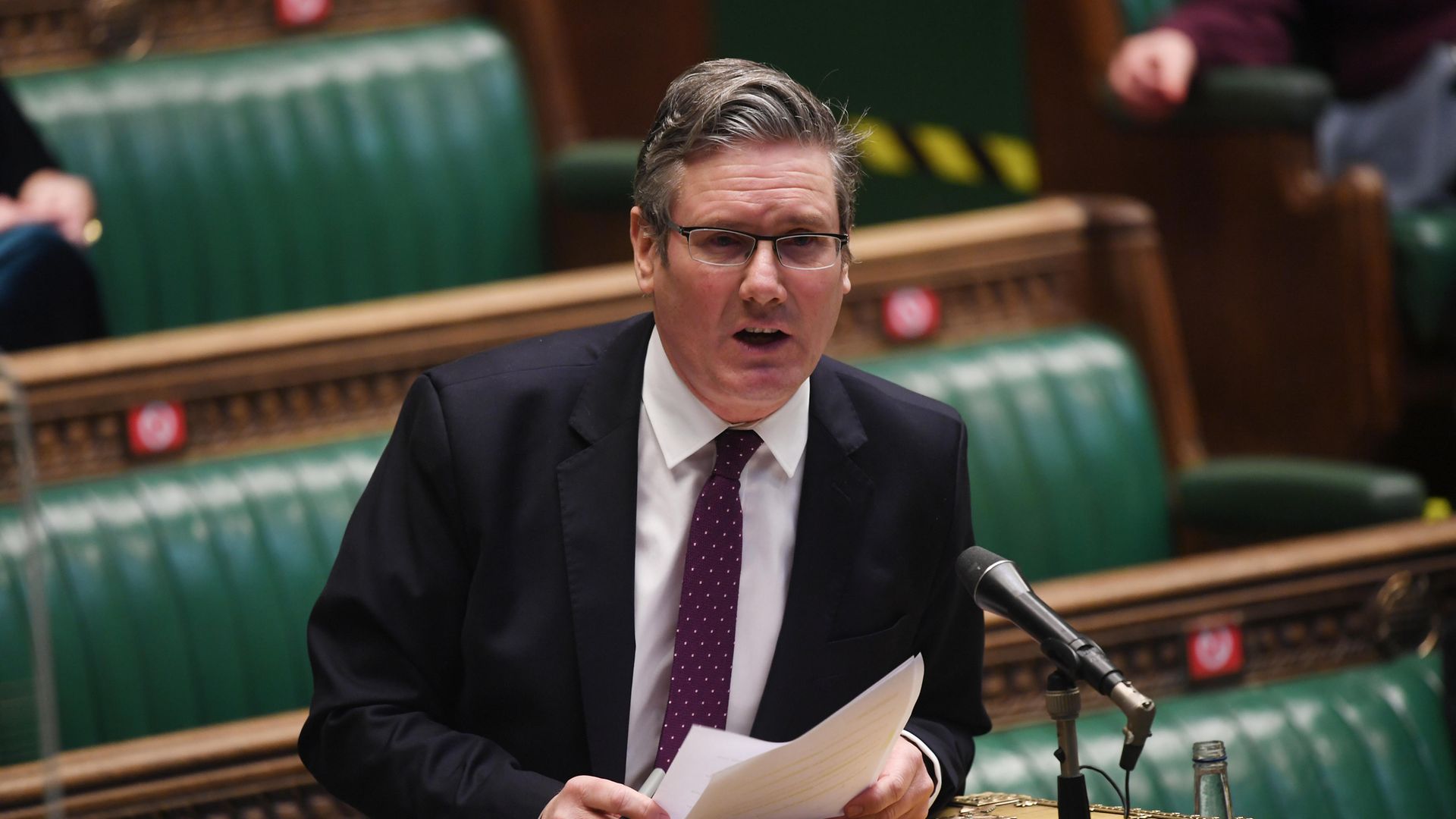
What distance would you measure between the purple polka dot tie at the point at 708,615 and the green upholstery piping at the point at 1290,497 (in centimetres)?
120

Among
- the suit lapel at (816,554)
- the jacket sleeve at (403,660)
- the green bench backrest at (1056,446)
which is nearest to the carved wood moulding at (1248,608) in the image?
the green bench backrest at (1056,446)

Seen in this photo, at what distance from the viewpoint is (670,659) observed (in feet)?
4.40

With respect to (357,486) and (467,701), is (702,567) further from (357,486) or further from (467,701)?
(357,486)

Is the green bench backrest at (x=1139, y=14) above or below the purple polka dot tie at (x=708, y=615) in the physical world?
above

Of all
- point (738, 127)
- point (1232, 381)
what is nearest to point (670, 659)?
point (738, 127)

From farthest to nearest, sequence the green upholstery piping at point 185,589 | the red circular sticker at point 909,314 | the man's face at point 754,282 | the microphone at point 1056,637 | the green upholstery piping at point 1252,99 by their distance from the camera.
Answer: the green upholstery piping at point 1252,99 → the red circular sticker at point 909,314 → the green upholstery piping at point 185,589 → the man's face at point 754,282 → the microphone at point 1056,637

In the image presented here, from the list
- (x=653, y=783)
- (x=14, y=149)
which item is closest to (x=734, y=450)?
(x=653, y=783)

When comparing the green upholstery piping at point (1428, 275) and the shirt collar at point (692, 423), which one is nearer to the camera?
the shirt collar at point (692, 423)

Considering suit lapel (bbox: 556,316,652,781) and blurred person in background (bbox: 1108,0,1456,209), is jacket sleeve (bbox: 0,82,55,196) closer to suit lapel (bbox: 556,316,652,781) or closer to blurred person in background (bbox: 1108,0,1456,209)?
suit lapel (bbox: 556,316,652,781)

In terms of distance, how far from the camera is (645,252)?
52.6 inches

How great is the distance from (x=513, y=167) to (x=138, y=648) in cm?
105

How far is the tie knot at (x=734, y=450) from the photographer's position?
1.36 m

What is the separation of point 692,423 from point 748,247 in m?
0.16

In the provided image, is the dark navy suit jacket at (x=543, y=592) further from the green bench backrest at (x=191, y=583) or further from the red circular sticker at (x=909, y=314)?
the red circular sticker at (x=909, y=314)
